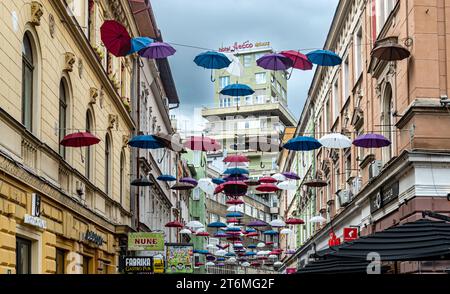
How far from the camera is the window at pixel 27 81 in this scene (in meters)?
16.0

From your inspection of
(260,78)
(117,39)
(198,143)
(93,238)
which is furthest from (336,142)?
(260,78)

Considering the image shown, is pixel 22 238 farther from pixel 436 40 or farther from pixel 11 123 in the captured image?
pixel 436 40

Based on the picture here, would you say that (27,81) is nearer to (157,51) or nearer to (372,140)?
(157,51)

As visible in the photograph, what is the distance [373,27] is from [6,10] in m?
13.9

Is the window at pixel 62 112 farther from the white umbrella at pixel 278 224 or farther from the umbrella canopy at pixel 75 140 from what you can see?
the white umbrella at pixel 278 224

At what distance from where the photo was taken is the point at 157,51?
57.4ft

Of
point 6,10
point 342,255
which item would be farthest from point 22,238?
point 342,255

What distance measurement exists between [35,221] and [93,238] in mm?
7187

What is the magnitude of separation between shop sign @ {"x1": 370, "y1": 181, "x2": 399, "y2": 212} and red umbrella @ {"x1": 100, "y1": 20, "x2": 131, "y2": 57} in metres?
8.35

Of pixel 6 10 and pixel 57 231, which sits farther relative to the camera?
pixel 57 231

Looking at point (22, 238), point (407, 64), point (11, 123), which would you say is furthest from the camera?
point (407, 64)

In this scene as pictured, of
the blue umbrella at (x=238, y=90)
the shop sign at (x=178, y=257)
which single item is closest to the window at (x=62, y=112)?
the blue umbrella at (x=238, y=90)
